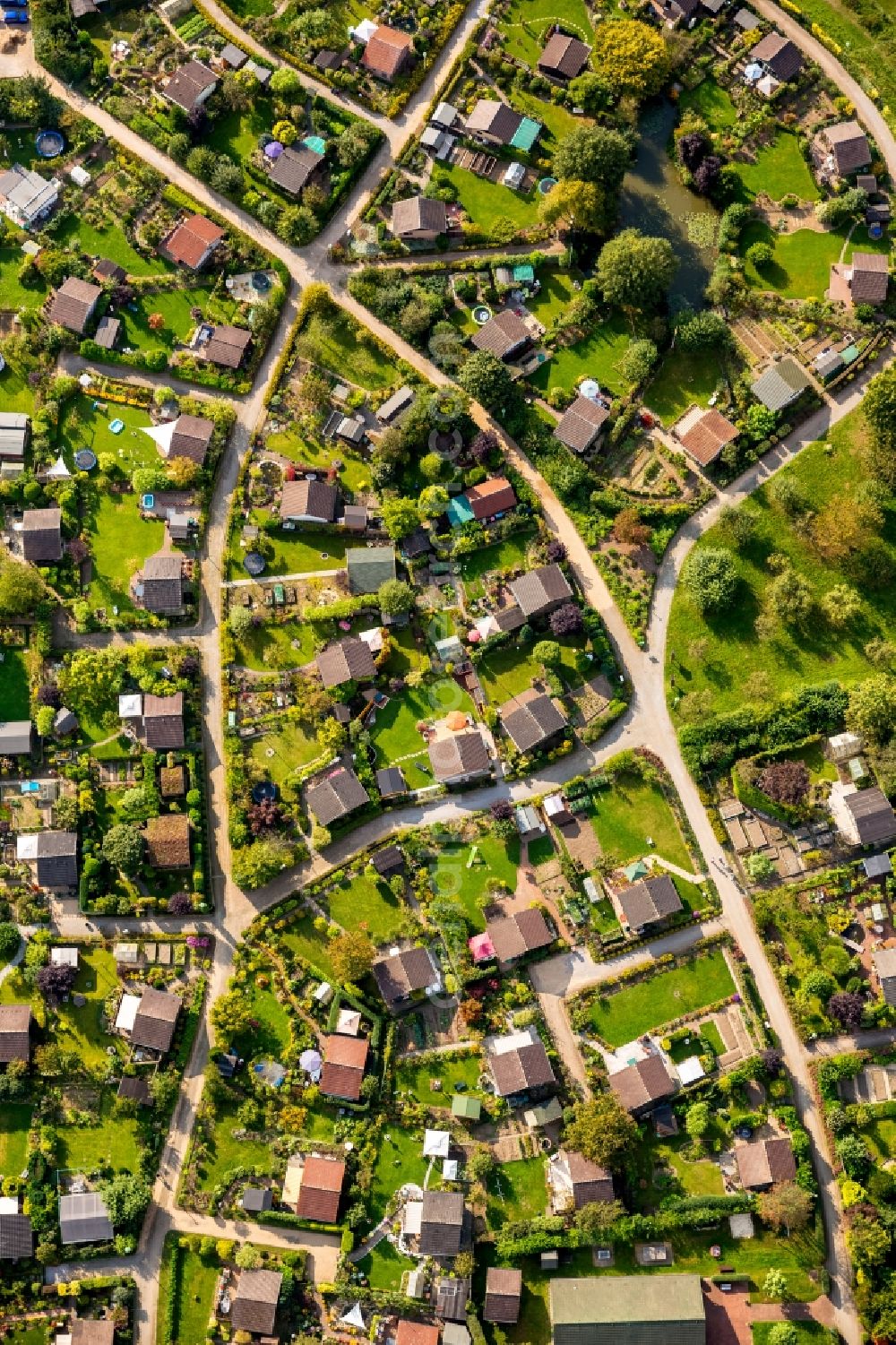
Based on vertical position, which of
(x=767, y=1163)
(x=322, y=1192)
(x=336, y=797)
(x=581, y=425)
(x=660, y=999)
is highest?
(x=581, y=425)

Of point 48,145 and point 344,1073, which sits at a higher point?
point 48,145

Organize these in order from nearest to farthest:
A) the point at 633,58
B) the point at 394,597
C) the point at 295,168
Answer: the point at 394,597 → the point at 633,58 → the point at 295,168

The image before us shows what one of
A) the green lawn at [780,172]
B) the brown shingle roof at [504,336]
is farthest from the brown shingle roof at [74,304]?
the green lawn at [780,172]

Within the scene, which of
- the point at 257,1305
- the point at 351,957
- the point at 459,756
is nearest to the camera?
the point at 257,1305

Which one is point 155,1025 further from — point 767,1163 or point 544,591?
point 767,1163

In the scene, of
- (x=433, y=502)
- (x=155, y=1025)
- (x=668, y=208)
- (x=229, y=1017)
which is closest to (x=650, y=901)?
(x=229, y=1017)

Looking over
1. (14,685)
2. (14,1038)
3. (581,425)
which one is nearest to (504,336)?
(581,425)

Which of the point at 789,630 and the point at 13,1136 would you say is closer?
the point at 13,1136

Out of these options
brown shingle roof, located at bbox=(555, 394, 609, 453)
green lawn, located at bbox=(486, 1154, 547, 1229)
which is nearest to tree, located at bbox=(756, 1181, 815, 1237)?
green lawn, located at bbox=(486, 1154, 547, 1229)

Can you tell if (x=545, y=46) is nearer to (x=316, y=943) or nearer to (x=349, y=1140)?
(x=316, y=943)
